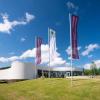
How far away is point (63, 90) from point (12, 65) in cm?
5491

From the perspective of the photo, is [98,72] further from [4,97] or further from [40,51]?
[4,97]

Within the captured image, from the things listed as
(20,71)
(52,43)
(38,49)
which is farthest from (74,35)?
(20,71)

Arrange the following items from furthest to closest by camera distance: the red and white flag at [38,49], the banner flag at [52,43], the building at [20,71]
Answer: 1. the building at [20,71]
2. the red and white flag at [38,49]
3. the banner flag at [52,43]

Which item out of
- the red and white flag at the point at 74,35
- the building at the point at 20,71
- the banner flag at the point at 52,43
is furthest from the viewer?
the building at the point at 20,71

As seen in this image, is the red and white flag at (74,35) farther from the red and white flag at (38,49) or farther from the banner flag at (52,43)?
the red and white flag at (38,49)

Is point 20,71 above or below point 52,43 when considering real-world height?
below

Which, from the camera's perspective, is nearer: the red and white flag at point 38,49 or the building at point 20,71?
the red and white flag at point 38,49

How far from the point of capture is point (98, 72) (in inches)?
A: 5453

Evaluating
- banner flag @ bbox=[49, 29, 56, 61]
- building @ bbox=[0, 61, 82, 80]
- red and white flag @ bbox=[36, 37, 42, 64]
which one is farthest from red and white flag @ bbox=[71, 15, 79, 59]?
building @ bbox=[0, 61, 82, 80]

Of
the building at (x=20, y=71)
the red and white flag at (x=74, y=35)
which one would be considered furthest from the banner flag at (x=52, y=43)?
the building at (x=20, y=71)

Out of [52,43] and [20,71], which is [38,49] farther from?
[20,71]

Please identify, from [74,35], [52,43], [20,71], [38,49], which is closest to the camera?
[74,35]

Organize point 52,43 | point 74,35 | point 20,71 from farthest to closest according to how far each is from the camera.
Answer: point 20,71
point 52,43
point 74,35

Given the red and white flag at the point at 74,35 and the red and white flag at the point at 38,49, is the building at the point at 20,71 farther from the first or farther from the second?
the red and white flag at the point at 74,35
